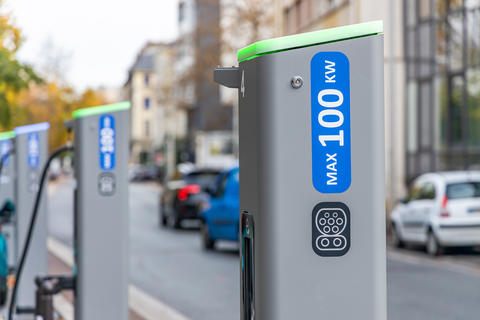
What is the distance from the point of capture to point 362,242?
2709 millimetres

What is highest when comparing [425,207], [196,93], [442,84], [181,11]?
[181,11]

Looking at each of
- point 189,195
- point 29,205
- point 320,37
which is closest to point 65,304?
point 29,205

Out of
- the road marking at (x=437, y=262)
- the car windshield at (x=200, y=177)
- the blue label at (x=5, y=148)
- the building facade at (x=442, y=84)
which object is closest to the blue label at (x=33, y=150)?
the blue label at (x=5, y=148)

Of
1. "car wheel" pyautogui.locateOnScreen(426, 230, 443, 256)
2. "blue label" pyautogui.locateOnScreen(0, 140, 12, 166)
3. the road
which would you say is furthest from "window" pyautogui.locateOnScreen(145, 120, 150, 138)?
"blue label" pyautogui.locateOnScreen(0, 140, 12, 166)

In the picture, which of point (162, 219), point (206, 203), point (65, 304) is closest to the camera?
point (65, 304)

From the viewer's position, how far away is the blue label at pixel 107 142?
19.3ft

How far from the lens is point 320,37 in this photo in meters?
2.69

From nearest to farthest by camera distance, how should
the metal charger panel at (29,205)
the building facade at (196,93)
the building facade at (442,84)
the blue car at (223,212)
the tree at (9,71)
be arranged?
the metal charger panel at (29,205)
the tree at (9,71)
the blue car at (223,212)
the building facade at (442,84)
the building facade at (196,93)

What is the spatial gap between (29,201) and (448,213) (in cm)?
924

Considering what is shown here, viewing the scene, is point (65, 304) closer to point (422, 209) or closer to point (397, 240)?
point (422, 209)

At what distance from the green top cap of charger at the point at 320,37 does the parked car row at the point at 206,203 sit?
13.7m

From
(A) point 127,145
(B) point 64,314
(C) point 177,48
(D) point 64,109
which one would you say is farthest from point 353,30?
(C) point 177,48

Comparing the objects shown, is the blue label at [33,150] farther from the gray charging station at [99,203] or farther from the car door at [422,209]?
the car door at [422,209]

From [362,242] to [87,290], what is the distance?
3.49 meters
